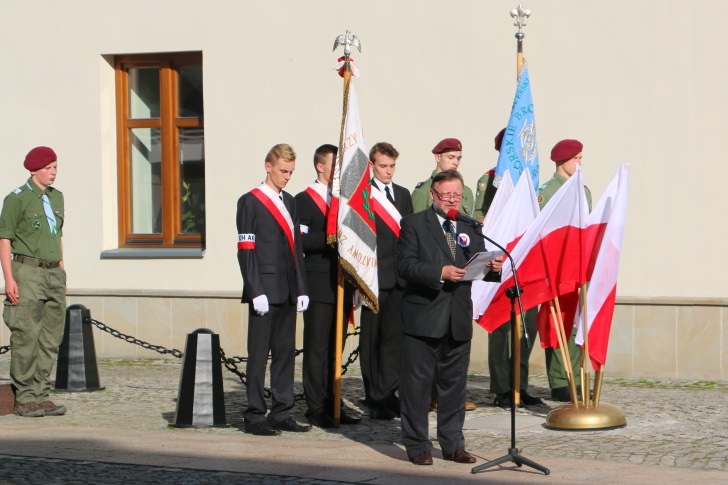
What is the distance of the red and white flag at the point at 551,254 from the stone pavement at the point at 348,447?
95 centimetres

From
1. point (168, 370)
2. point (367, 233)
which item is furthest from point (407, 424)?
point (168, 370)

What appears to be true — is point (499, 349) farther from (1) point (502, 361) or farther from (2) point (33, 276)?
(2) point (33, 276)

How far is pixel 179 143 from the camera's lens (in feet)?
A: 52.0

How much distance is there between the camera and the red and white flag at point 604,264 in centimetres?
1002

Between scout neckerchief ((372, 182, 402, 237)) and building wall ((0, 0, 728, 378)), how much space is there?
10.5 feet

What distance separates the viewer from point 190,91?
15.7 meters

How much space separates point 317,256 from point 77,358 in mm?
3065

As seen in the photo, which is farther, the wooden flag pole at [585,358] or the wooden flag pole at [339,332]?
the wooden flag pole at [339,332]

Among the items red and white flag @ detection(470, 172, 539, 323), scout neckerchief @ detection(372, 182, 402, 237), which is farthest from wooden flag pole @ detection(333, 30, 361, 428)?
red and white flag @ detection(470, 172, 539, 323)

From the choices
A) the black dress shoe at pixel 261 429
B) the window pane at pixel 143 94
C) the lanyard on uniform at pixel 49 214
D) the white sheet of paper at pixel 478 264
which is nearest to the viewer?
the white sheet of paper at pixel 478 264

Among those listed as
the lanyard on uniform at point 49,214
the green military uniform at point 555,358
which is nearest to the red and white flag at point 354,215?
the green military uniform at point 555,358

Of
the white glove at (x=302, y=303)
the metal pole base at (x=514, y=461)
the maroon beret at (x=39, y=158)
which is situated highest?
the maroon beret at (x=39, y=158)

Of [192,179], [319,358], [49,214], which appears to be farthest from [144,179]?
[319,358]

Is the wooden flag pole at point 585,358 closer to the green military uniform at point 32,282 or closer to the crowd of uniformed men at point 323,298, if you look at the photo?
the crowd of uniformed men at point 323,298
